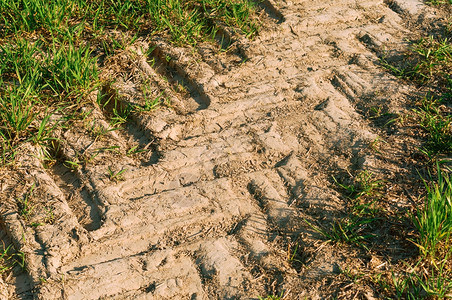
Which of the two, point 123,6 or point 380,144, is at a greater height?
point 380,144

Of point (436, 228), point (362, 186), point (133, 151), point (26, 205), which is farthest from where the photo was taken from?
point (133, 151)

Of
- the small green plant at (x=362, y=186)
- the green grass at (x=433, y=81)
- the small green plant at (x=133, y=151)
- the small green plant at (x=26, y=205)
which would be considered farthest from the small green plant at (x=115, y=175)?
the green grass at (x=433, y=81)

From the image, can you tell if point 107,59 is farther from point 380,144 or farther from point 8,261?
point 380,144

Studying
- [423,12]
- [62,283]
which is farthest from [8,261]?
[423,12]

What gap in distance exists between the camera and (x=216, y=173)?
3275mm

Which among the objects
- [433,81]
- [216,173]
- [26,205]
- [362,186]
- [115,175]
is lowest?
[26,205]

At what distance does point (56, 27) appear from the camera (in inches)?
155

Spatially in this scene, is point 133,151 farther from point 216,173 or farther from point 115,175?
point 216,173

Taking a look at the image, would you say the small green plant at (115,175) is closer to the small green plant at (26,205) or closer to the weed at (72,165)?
the weed at (72,165)

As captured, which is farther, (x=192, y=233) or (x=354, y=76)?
(x=354, y=76)

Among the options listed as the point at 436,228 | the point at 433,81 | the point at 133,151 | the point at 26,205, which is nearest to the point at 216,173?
the point at 133,151

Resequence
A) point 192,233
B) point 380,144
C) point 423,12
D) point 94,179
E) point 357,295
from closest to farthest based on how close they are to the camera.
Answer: point 357,295 < point 192,233 < point 94,179 < point 380,144 < point 423,12

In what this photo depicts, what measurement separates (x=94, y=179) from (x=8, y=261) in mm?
668

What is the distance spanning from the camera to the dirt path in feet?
8.93
